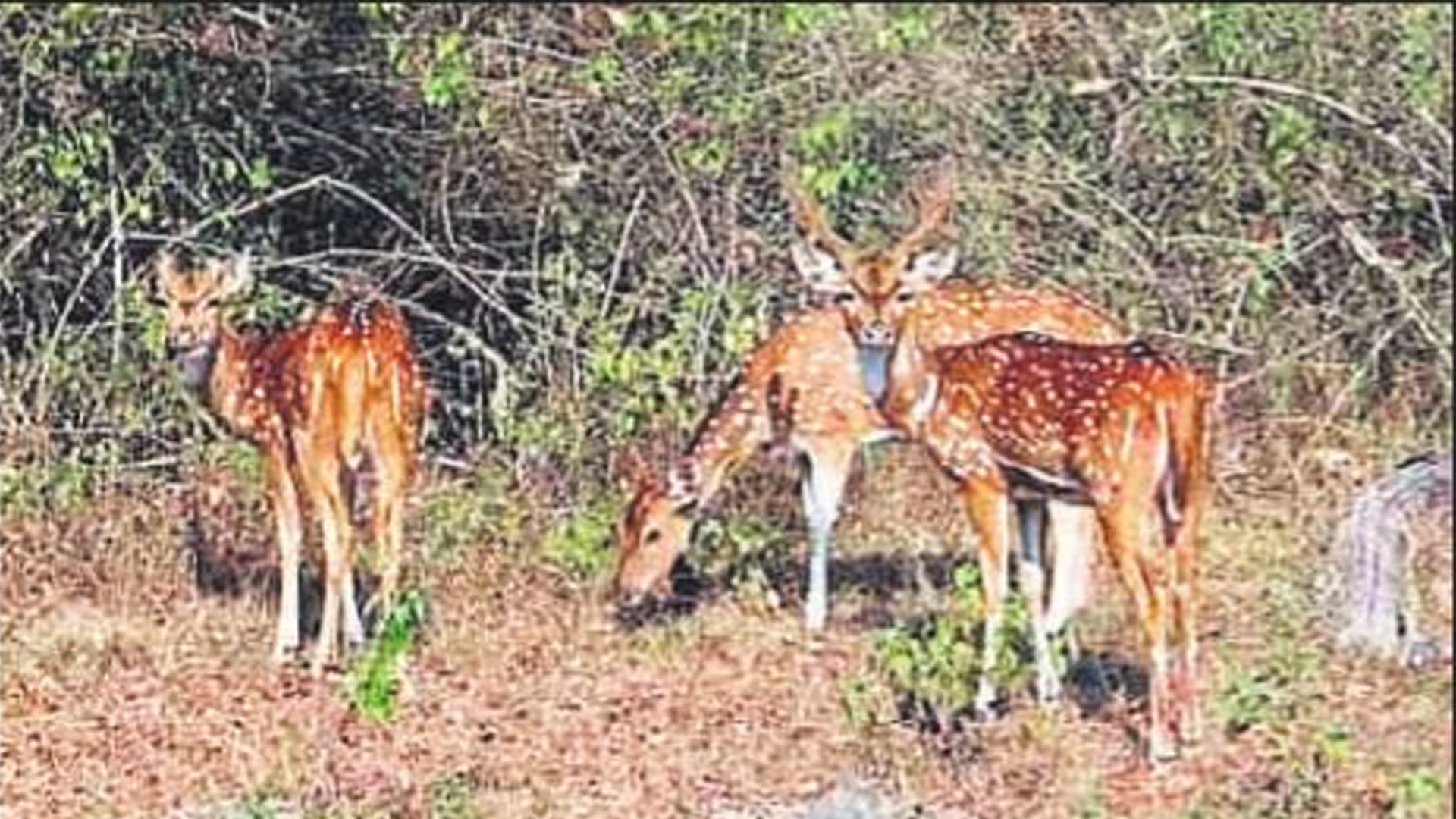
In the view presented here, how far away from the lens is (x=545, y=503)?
11055 millimetres

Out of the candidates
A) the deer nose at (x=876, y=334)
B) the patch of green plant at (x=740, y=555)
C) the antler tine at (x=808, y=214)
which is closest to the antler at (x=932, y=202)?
the antler tine at (x=808, y=214)

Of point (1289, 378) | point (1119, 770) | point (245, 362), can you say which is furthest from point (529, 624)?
point (1289, 378)

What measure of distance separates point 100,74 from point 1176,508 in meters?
4.16

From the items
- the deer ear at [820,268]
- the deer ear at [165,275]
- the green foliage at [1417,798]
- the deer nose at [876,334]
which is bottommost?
the green foliage at [1417,798]

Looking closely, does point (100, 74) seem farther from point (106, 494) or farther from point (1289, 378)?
point (1289, 378)

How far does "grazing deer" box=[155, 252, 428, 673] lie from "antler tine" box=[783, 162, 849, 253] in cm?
133

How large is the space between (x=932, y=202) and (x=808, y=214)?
0.55 meters

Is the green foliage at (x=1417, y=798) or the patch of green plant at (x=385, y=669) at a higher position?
the patch of green plant at (x=385, y=669)

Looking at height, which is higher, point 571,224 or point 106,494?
point 571,224

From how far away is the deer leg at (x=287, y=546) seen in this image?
372 inches

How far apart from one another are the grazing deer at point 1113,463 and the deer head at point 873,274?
16.9 inches

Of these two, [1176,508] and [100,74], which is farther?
[100,74]

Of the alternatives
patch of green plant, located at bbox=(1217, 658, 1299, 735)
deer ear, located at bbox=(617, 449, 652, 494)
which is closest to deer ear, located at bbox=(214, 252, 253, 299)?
Result: deer ear, located at bbox=(617, 449, 652, 494)

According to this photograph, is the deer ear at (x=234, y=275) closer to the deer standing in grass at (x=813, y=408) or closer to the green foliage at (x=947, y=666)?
the deer standing in grass at (x=813, y=408)
